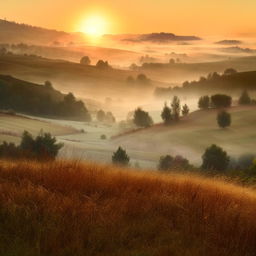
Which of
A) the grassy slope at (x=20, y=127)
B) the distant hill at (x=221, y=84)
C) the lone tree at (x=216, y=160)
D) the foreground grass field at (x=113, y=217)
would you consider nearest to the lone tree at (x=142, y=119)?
the distant hill at (x=221, y=84)

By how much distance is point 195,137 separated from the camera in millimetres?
91562

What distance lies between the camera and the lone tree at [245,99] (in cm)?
10512

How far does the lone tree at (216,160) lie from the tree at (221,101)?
30482mm

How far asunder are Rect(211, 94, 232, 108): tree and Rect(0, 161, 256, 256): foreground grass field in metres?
88.7

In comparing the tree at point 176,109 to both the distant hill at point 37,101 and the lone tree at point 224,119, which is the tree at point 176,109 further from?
the distant hill at point 37,101

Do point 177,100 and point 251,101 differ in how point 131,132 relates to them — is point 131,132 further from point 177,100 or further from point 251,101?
point 251,101

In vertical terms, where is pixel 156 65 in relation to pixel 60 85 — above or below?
above

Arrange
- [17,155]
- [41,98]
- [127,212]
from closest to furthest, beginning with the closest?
[127,212], [17,155], [41,98]

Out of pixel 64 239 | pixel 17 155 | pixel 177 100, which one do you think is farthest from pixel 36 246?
pixel 177 100

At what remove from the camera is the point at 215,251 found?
25.4 feet

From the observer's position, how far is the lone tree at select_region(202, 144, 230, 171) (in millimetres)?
59500

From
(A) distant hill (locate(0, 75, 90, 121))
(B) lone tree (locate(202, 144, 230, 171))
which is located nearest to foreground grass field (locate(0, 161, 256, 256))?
(B) lone tree (locate(202, 144, 230, 171))

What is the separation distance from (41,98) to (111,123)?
2323cm

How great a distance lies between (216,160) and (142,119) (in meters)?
42.6
